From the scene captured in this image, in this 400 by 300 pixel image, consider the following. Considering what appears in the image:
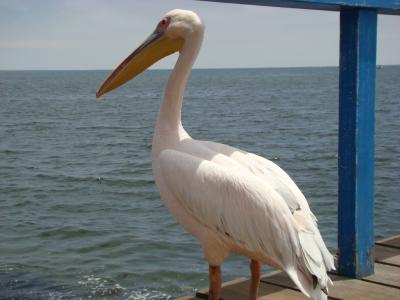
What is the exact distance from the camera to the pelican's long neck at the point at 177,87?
3516mm

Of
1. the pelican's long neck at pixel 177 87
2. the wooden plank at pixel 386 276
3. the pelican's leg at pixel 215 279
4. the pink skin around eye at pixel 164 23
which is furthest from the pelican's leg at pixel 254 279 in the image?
the pink skin around eye at pixel 164 23

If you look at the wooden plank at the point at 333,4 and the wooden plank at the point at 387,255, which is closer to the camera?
the wooden plank at the point at 333,4

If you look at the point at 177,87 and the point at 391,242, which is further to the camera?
the point at 391,242

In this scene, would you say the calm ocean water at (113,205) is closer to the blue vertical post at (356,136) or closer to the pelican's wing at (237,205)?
the blue vertical post at (356,136)

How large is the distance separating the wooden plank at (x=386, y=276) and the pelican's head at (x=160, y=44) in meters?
1.84

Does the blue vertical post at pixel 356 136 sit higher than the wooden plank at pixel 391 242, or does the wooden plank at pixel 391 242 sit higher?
the blue vertical post at pixel 356 136

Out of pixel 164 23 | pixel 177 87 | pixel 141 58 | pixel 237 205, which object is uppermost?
pixel 164 23

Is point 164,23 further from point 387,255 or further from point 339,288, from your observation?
point 387,255

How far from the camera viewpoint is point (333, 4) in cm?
373

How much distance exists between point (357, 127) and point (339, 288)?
0.94 m

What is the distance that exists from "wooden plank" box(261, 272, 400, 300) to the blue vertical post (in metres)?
0.10

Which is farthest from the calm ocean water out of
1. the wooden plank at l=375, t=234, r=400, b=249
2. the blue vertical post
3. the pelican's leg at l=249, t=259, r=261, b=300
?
the pelican's leg at l=249, t=259, r=261, b=300

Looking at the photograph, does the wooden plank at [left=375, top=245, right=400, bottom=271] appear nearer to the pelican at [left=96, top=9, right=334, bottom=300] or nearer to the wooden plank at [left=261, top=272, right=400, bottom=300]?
the wooden plank at [left=261, top=272, right=400, bottom=300]

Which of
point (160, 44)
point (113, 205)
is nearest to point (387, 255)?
point (160, 44)
